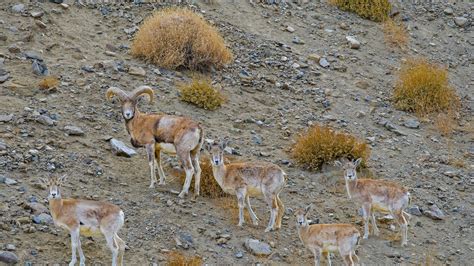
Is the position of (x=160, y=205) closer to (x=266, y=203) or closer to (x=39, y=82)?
(x=266, y=203)

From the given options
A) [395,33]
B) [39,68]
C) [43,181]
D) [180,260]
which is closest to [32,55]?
[39,68]

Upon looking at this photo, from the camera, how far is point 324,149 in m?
17.4

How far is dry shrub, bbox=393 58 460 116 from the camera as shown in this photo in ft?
69.1

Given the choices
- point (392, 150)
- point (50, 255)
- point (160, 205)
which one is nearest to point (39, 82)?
point (160, 205)

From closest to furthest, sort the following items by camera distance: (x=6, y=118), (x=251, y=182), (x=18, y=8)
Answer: (x=251, y=182) → (x=6, y=118) → (x=18, y=8)

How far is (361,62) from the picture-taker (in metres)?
22.9

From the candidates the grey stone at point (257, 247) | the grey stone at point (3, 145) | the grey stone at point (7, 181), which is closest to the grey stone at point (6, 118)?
the grey stone at point (3, 145)

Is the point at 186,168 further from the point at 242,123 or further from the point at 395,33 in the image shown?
the point at 395,33

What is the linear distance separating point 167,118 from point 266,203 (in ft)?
8.02

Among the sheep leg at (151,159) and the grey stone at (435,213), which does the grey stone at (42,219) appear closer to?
the sheep leg at (151,159)

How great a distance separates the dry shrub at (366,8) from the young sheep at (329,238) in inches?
480

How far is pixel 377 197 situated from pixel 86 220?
5.46 metres

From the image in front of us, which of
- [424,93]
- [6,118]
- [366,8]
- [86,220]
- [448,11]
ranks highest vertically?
[448,11]

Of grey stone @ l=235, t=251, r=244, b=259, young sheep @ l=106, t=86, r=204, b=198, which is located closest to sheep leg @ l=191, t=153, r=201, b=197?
young sheep @ l=106, t=86, r=204, b=198
